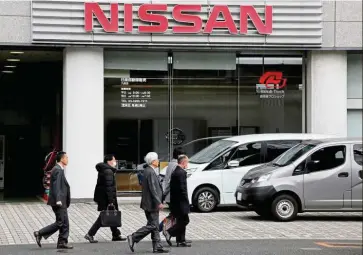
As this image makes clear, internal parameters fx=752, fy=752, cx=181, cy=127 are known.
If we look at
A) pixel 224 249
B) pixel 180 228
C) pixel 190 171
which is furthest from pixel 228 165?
pixel 224 249

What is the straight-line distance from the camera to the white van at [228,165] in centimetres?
1845

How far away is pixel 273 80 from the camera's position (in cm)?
2241

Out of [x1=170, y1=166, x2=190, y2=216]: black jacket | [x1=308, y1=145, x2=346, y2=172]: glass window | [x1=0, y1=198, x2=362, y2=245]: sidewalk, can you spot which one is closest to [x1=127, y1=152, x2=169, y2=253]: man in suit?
[x1=170, y1=166, x2=190, y2=216]: black jacket

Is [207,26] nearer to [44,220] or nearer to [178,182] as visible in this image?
[44,220]

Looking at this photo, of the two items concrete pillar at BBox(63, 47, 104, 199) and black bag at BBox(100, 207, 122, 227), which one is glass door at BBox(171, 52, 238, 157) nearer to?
concrete pillar at BBox(63, 47, 104, 199)

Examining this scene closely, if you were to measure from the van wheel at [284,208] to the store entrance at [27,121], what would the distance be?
37.8 feet

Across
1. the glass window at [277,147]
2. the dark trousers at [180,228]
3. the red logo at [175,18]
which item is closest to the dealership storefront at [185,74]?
the red logo at [175,18]

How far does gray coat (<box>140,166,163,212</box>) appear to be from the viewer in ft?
40.4

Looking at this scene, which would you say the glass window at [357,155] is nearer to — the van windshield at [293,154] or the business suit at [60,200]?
the van windshield at [293,154]

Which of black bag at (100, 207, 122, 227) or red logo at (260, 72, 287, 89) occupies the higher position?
red logo at (260, 72, 287, 89)

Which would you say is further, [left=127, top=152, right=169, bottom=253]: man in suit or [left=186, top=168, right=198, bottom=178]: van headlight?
[left=186, top=168, right=198, bottom=178]: van headlight

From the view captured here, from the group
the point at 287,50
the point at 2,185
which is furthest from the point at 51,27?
the point at 2,185

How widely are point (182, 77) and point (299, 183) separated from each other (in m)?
6.73

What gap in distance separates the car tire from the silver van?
4cm
